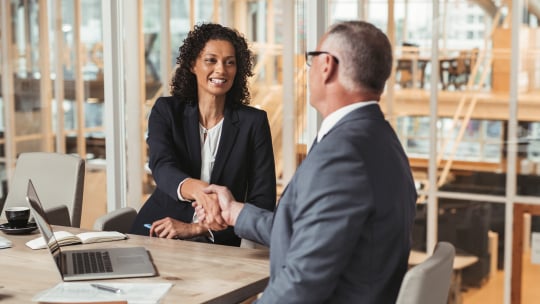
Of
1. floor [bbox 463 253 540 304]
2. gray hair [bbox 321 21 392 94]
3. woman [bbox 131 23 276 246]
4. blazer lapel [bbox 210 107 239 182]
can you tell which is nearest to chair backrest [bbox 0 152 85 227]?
woman [bbox 131 23 276 246]

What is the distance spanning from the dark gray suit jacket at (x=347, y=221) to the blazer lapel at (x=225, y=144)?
1229 mm

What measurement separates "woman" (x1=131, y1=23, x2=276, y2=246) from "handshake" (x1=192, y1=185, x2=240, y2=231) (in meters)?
0.35

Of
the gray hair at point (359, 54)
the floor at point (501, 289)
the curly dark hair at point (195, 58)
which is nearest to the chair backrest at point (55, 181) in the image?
the curly dark hair at point (195, 58)

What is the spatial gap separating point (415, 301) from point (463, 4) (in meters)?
2.14

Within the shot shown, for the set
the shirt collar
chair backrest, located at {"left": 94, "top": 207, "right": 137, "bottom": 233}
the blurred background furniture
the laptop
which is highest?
the blurred background furniture

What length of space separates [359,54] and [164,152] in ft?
4.72

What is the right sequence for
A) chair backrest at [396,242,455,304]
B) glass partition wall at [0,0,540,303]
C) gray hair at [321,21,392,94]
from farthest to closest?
glass partition wall at [0,0,540,303] → gray hair at [321,21,392,94] → chair backrest at [396,242,455,304]

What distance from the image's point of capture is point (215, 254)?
8.74 feet

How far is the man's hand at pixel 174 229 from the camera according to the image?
3.03 m

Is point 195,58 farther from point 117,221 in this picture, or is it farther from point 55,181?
point 55,181

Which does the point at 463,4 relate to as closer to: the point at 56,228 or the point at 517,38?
the point at 517,38

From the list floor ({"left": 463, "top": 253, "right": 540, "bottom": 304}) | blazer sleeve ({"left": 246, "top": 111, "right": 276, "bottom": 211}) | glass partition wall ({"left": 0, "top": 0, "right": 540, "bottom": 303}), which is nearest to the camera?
blazer sleeve ({"left": 246, "top": 111, "right": 276, "bottom": 211})

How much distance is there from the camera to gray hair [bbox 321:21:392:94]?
77.5 inches

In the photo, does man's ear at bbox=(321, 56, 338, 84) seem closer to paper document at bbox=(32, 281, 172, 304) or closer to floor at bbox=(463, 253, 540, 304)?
paper document at bbox=(32, 281, 172, 304)
